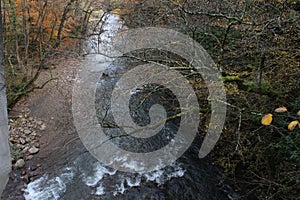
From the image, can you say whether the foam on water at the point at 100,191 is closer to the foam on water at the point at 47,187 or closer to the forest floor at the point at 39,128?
the foam on water at the point at 47,187

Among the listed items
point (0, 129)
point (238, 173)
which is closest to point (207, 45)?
point (238, 173)

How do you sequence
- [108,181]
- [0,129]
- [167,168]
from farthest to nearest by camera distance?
[167,168]
[108,181]
[0,129]

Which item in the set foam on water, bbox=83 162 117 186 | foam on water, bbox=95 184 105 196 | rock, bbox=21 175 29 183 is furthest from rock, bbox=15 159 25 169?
foam on water, bbox=95 184 105 196

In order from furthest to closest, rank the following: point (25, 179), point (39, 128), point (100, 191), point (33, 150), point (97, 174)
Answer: point (39, 128) < point (33, 150) < point (97, 174) < point (25, 179) < point (100, 191)

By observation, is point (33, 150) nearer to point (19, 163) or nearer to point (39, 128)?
point (19, 163)

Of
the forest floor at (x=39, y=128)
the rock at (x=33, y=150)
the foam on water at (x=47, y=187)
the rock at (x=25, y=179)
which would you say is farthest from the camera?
the rock at (x=33, y=150)

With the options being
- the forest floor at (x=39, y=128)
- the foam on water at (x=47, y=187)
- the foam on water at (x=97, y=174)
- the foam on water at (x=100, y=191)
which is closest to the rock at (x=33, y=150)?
→ the forest floor at (x=39, y=128)

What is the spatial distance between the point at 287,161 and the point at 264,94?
1344mm

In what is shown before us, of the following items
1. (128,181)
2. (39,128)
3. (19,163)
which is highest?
(128,181)

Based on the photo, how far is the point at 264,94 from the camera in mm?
4961

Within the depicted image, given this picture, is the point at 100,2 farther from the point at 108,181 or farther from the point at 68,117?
the point at 108,181

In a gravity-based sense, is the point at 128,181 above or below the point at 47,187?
above

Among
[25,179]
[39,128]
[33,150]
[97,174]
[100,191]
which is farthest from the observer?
[39,128]

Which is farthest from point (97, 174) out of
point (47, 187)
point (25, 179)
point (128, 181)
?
point (25, 179)
